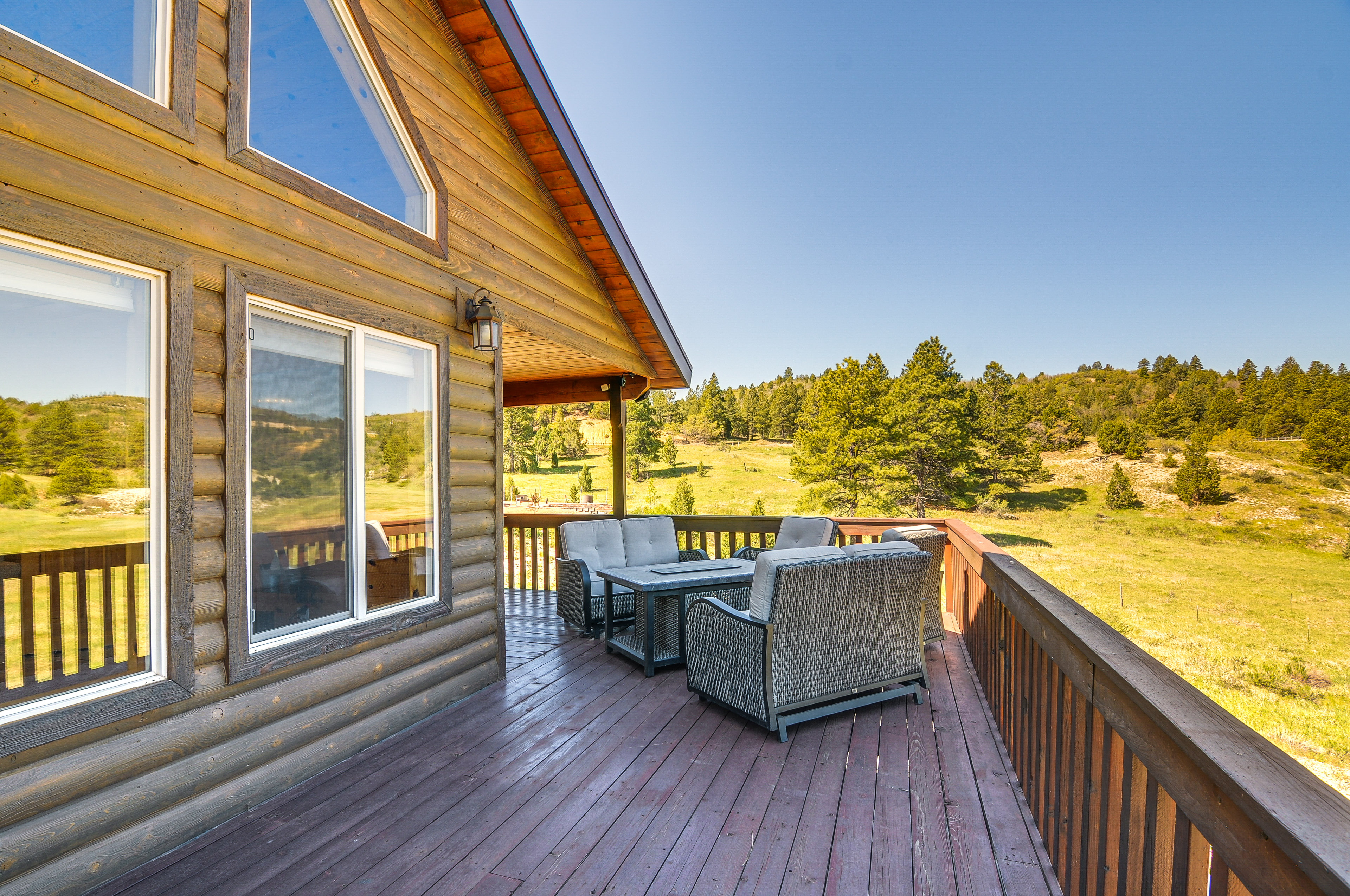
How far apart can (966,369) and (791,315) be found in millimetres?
10527

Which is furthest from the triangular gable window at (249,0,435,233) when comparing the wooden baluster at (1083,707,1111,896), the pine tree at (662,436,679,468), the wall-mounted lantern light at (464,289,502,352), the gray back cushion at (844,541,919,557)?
the pine tree at (662,436,679,468)

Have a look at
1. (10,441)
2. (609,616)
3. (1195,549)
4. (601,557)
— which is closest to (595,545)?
(601,557)

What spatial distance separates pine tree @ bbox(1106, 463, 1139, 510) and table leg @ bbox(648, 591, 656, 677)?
3483cm

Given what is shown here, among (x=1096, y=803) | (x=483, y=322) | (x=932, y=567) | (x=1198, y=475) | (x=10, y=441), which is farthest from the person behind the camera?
(x=1198, y=475)

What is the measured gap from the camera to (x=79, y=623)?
95.7 inches

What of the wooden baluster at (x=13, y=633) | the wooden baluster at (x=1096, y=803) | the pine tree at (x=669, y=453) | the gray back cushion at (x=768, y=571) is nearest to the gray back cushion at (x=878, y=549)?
the gray back cushion at (x=768, y=571)

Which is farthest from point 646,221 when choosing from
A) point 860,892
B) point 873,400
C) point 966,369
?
point 860,892

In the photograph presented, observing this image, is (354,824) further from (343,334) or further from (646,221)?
(646,221)

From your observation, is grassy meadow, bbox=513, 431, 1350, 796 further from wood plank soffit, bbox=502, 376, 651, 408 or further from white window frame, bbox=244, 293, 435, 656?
white window frame, bbox=244, 293, 435, 656

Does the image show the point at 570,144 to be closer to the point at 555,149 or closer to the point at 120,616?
the point at 555,149

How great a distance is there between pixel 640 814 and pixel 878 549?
187cm

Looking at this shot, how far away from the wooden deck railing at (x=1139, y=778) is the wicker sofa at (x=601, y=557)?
3003 mm

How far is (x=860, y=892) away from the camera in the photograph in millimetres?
2059

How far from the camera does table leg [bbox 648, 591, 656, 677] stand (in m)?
4.27
